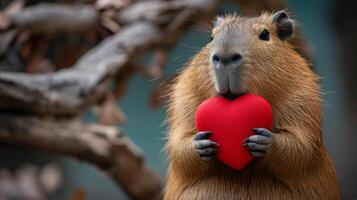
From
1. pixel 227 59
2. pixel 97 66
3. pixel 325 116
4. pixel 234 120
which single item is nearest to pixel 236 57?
pixel 227 59

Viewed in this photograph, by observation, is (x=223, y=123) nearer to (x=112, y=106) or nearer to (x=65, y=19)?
(x=112, y=106)

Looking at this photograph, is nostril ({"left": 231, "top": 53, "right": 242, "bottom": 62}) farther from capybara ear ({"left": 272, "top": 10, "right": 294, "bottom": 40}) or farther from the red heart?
capybara ear ({"left": 272, "top": 10, "right": 294, "bottom": 40})

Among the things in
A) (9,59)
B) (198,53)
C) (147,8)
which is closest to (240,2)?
(147,8)

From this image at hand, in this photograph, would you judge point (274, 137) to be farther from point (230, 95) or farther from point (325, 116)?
point (325, 116)

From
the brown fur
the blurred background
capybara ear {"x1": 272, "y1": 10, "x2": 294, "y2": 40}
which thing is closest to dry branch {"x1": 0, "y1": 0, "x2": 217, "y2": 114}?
the blurred background

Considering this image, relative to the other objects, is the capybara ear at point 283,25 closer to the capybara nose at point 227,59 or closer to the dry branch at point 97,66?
the capybara nose at point 227,59

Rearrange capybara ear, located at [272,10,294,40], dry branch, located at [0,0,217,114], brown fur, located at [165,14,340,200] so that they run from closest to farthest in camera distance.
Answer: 1. brown fur, located at [165,14,340,200]
2. capybara ear, located at [272,10,294,40]
3. dry branch, located at [0,0,217,114]
